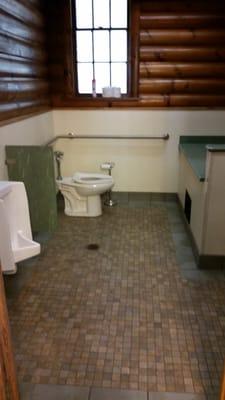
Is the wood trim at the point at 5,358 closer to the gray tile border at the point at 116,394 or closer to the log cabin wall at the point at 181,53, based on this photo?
the gray tile border at the point at 116,394

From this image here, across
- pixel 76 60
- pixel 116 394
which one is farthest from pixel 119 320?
pixel 76 60

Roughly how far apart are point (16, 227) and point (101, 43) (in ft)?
8.45

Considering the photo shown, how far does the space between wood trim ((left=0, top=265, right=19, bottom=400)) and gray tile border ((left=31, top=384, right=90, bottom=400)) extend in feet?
0.86

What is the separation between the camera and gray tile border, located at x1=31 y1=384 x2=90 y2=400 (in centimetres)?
148

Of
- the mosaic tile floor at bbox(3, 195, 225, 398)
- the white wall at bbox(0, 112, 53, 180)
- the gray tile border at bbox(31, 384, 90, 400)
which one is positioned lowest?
the gray tile border at bbox(31, 384, 90, 400)

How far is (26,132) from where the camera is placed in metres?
2.97

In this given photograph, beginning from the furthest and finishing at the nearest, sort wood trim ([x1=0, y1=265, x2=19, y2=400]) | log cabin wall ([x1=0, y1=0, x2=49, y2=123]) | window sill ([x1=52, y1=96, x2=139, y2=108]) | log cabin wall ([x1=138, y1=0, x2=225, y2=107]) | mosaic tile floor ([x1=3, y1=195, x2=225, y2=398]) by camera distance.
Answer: window sill ([x1=52, y1=96, x2=139, y2=108])
log cabin wall ([x1=138, y1=0, x2=225, y2=107])
log cabin wall ([x1=0, y1=0, x2=49, y2=123])
mosaic tile floor ([x1=3, y1=195, x2=225, y2=398])
wood trim ([x1=0, y1=265, x2=19, y2=400])

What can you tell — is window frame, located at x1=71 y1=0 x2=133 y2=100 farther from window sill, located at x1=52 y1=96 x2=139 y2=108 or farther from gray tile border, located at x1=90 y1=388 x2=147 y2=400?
gray tile border, located at x1=90 y1=388 x2=147 y2=400

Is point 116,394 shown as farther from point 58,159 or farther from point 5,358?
point 58,159

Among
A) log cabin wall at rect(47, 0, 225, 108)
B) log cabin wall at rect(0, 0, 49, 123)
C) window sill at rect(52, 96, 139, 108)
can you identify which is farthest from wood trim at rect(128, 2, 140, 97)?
log cabin wall at rect(0, 0, 49, 123)

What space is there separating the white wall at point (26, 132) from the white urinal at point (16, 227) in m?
0.49

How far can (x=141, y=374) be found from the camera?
5.24 feet

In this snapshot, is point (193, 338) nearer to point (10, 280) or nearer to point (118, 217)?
point (10, 280)

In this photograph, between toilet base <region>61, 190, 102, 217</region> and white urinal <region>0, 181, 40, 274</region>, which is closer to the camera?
white urinal <region>0, 181, 40, 274</region>
